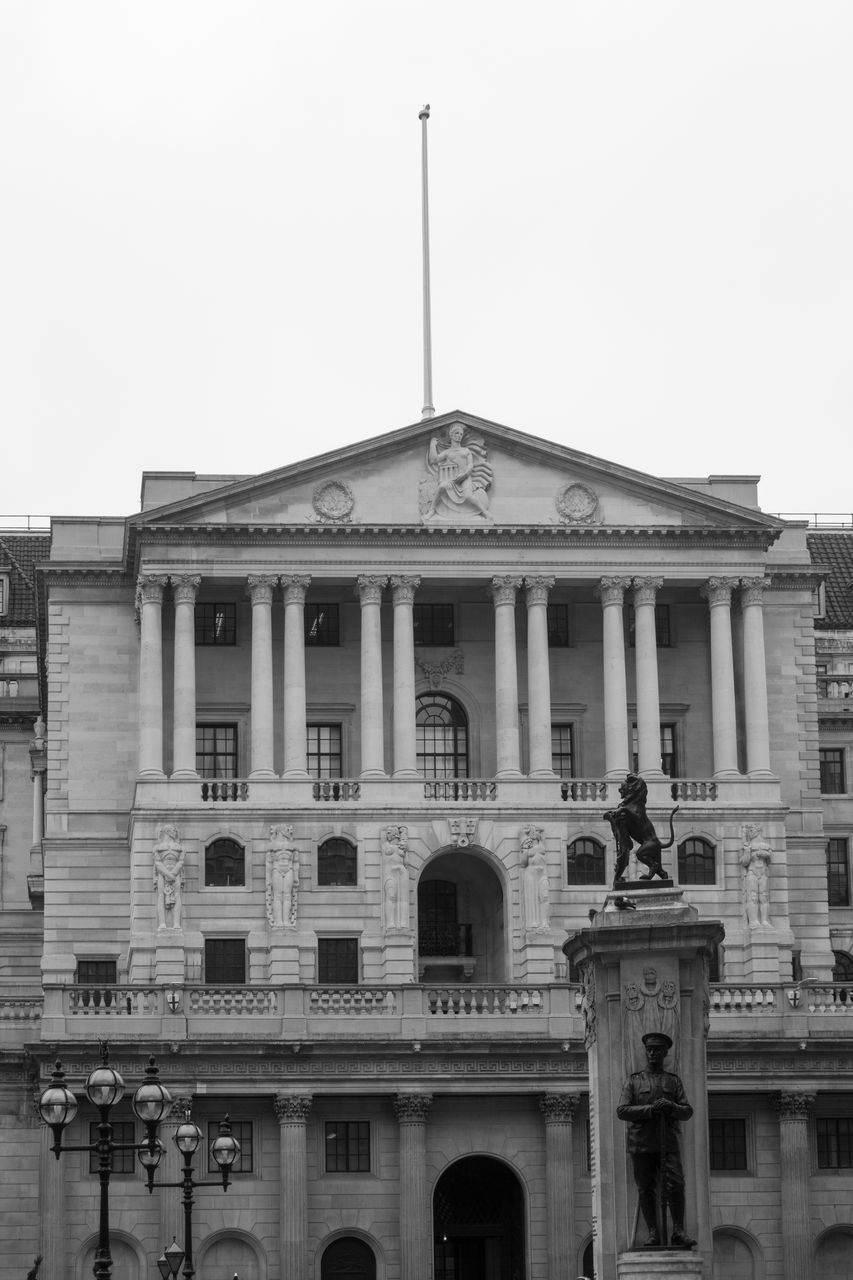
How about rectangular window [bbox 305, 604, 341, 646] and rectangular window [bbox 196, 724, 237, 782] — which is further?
rectangular window [bbox 305, 604, 341, 646]

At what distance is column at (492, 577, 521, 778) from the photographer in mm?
92812

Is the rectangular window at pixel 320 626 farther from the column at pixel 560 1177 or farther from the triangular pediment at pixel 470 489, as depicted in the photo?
the column at pixel 560 1177

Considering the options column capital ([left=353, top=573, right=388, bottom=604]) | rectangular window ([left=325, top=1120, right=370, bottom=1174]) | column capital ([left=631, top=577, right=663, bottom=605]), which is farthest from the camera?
column capital ([left=631, top=577, right=663, bottom=605])

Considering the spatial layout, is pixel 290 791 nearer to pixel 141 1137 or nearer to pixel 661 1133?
pixel 141 1137

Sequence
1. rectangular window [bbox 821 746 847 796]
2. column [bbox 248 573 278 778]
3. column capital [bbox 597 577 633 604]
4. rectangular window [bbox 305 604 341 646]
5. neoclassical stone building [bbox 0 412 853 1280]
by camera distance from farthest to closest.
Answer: rectangular window [bbox 821 746 847 796]
rectangular window [bbox 305 604 341 646]
column capital [bbox 597 577 633 604]
column [bbox 248 573 278 778]
neoclassical stone building [bbox 0 412 853 1280]

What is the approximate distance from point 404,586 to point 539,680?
18.5ft

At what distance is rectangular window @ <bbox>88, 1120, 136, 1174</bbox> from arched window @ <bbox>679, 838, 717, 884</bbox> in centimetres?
2040

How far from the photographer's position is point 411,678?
92.8 metres

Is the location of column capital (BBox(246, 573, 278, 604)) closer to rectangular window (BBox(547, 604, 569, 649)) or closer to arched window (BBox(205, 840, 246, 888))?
arched window (BBox(205, 840, 246, 888))

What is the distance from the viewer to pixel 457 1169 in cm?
8894

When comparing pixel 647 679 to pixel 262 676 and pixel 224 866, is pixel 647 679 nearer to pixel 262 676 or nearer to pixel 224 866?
pixel 262 676

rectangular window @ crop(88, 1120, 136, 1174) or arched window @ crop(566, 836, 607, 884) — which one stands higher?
arched window @ crop(566, 836, 607, 884)

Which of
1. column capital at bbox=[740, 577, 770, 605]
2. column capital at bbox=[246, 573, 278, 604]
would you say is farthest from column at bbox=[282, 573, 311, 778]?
column capital at bbox=[740, 577, 770, 605]

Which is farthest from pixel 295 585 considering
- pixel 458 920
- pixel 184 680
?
pixel 458 920
